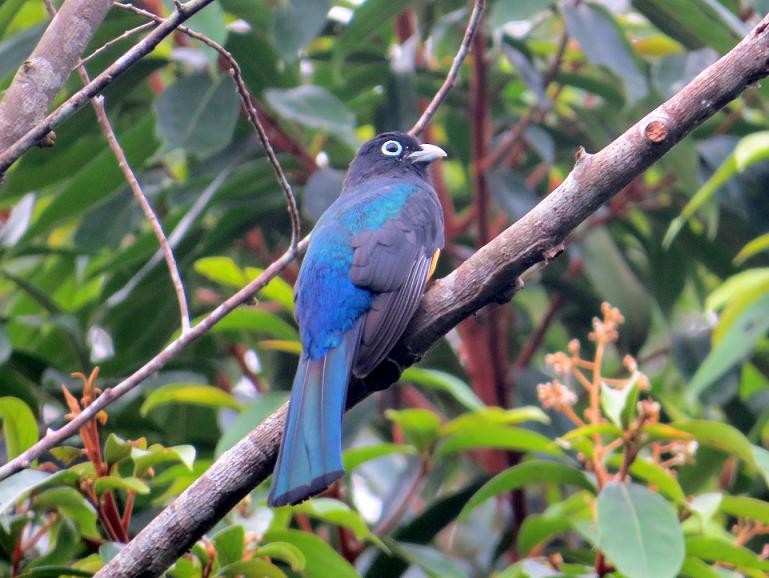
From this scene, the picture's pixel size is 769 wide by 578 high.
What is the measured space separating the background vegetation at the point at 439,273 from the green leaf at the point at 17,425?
11 mm

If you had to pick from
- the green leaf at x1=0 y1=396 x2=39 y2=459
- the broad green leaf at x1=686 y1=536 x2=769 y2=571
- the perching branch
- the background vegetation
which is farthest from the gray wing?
the broad green leaf at x1=686 y1=536 x2=769 y2=571

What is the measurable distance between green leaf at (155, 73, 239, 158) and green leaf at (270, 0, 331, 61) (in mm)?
332

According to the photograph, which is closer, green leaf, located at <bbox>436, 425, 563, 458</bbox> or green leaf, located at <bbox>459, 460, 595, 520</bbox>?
green leaf, located at <bbox>459, 460, 595, 520</bbox>

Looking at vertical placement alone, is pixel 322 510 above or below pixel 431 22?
below

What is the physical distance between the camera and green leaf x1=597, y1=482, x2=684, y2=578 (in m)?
3.01

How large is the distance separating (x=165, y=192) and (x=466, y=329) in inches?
56.0

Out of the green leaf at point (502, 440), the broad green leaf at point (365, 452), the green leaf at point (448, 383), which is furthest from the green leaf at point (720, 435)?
the broad green leaf at point (365, 452)

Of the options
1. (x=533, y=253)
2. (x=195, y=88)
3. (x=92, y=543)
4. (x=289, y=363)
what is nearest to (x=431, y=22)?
(x=195, y=88)

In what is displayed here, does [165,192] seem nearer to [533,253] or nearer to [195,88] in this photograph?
[195,88]

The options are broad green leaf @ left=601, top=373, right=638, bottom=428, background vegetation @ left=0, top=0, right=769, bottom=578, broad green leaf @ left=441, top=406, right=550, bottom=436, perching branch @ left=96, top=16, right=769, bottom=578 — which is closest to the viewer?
perching branch @ left=96, top=16, right=769, bottom=578

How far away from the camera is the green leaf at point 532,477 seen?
3469 mm

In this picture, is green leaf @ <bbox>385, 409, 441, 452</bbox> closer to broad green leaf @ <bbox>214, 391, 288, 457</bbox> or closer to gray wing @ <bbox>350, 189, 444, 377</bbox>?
gray wing @ <bbox>350, 189, 444, 377</bbox>

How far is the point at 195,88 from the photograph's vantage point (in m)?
4.63

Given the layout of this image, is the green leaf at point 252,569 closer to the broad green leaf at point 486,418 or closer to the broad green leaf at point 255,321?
the broad green leaf at point 486,418
